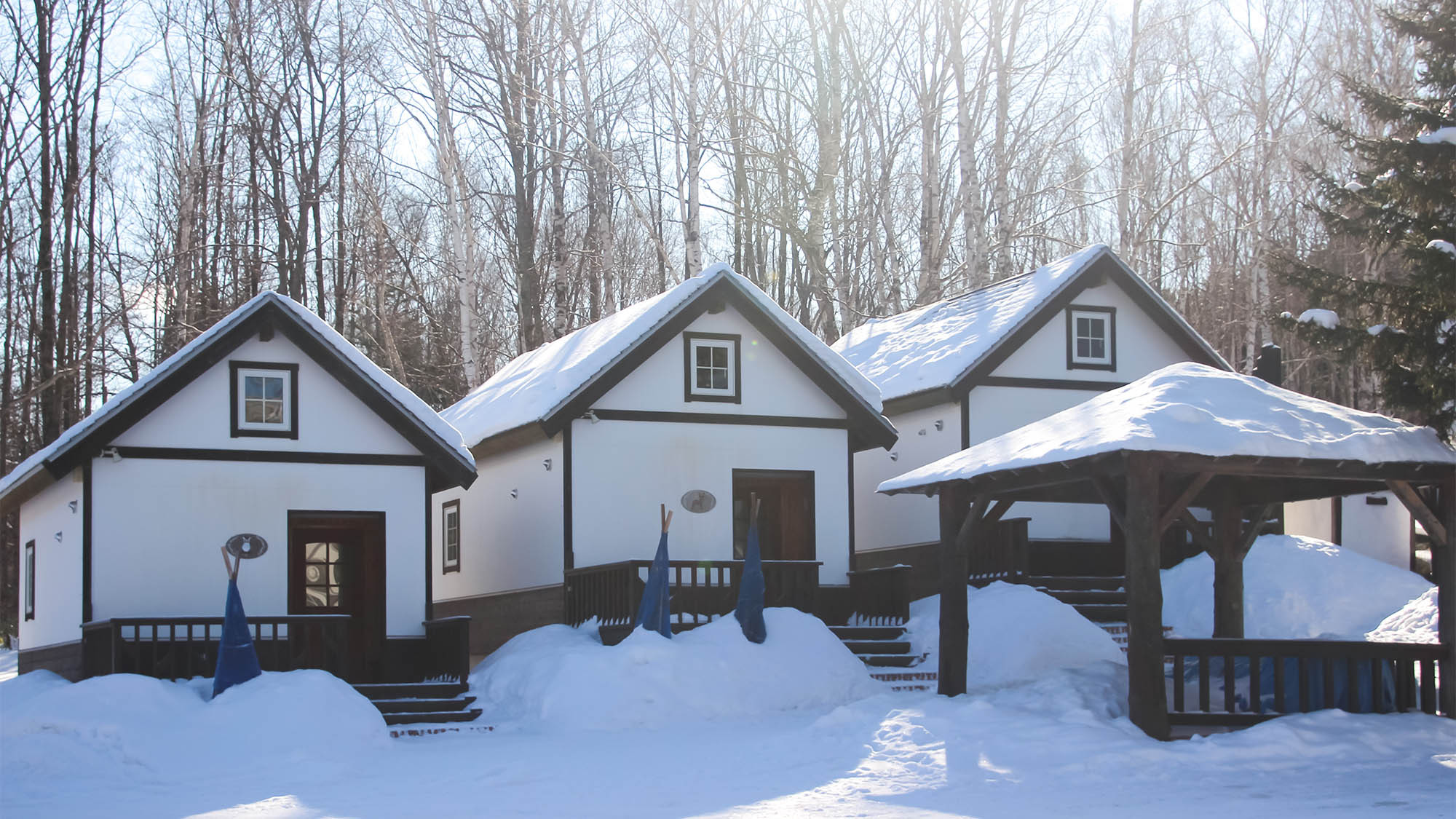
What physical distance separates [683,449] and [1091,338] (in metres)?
7.46

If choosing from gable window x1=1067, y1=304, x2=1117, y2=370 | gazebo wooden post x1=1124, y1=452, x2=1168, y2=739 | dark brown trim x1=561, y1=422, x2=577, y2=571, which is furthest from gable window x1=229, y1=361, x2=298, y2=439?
gable window x1=1067, y1=304, x2=1117, y2=370

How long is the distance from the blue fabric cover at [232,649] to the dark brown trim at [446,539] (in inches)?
337

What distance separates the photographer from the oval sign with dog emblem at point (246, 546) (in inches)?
691

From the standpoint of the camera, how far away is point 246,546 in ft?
57.9

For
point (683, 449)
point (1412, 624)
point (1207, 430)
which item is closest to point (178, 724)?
point (683, 449)

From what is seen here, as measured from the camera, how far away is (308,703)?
1448cm

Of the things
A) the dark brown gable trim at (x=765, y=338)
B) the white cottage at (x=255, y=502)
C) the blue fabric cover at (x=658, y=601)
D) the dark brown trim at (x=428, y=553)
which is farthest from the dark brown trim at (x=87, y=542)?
the blue fabric cover at (x=658, y=601)

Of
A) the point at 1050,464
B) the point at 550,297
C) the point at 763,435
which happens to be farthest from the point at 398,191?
the point at 1050,464

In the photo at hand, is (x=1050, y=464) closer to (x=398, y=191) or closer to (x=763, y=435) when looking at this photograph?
(x=763, y=435)

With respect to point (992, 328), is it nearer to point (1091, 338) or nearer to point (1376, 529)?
point (1091, 338)

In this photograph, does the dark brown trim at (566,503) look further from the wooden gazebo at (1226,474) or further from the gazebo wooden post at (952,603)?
the wooden gazebo at (1226,474)

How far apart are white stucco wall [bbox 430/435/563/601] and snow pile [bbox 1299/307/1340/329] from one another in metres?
9.71

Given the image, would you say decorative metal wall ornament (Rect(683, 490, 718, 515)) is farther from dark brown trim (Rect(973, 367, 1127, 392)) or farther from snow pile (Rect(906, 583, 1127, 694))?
dark brown trim (Rect(973, 367, 1127, 392))

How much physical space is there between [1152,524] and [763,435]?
8.73m
